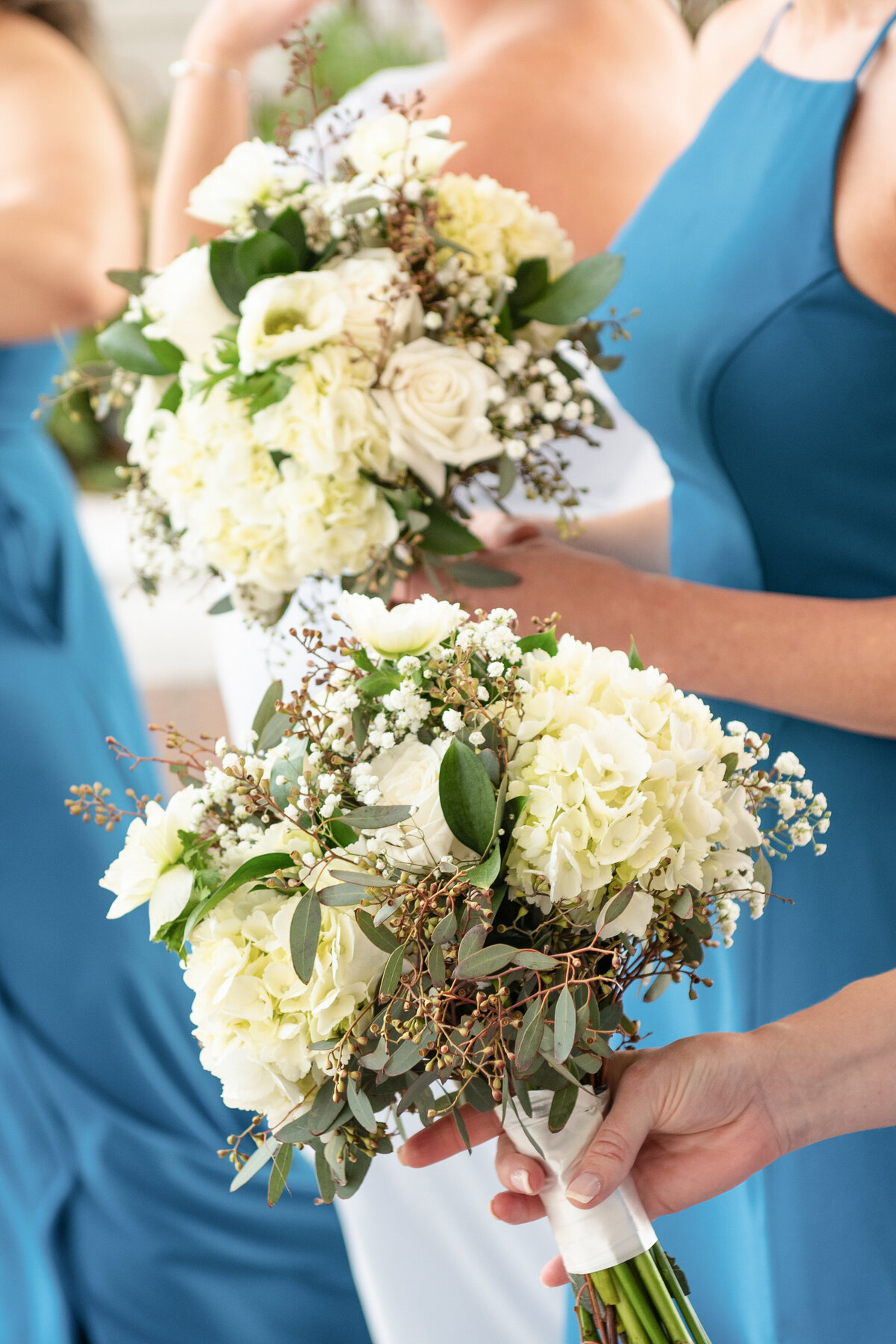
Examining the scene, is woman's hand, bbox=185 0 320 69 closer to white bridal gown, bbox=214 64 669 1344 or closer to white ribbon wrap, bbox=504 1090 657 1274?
white bridal gown, bbox=214 64 669 1344

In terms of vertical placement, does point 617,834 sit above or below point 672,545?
above

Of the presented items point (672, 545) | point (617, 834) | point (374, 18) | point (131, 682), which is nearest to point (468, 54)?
point (672, 545)

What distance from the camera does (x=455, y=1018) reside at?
68 cm

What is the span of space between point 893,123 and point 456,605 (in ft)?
1.99

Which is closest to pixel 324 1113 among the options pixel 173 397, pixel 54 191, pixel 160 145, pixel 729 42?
pixel 173 397

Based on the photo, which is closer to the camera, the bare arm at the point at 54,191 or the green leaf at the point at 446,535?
the green leaf at the point at 446,535

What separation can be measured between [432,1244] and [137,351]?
4.28 feet

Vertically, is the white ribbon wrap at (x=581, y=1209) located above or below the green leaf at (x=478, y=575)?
below

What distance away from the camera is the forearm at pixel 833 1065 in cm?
78

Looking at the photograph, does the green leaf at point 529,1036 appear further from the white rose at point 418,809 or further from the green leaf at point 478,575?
the green leaf at point 478,575

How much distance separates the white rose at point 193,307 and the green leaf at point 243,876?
→ 56cm

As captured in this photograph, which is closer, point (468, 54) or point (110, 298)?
point (468, 54)

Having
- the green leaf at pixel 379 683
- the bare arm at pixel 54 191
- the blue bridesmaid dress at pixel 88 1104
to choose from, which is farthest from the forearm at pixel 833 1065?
the bare arm at pixel 54 191

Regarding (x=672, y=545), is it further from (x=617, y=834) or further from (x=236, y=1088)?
(x=236, y=1088)
